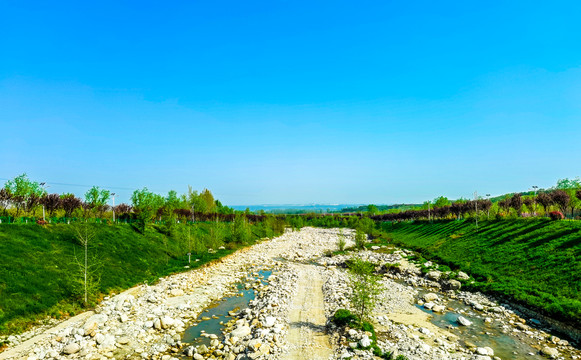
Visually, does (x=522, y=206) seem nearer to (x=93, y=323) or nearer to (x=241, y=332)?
(x=241, y=332)

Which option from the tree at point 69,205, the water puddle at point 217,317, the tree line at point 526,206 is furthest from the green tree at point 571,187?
the tree at point 69,205

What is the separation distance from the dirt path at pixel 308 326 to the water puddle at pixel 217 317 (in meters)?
4.55

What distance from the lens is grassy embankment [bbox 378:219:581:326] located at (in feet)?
71.6

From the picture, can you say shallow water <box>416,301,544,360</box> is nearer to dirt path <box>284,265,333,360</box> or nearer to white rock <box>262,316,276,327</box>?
dirt path <box>284,265,333,360</box>

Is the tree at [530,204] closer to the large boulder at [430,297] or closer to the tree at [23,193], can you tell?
the large boulder at [430,297]

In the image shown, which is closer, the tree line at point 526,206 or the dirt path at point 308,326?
the dirt path at point 308,326

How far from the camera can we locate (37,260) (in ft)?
79.0

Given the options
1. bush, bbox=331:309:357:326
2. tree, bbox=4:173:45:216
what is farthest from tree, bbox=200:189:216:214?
bush, bbox=331:309:357:326

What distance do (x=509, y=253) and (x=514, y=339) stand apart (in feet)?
69.6

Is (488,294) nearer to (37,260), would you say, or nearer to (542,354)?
(542,354)

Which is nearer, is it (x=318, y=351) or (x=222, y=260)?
(x=318, y=351)

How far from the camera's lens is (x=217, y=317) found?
21.5 m

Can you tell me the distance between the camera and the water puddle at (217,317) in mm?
17875

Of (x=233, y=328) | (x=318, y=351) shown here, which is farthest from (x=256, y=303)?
(x=318, y=351)
